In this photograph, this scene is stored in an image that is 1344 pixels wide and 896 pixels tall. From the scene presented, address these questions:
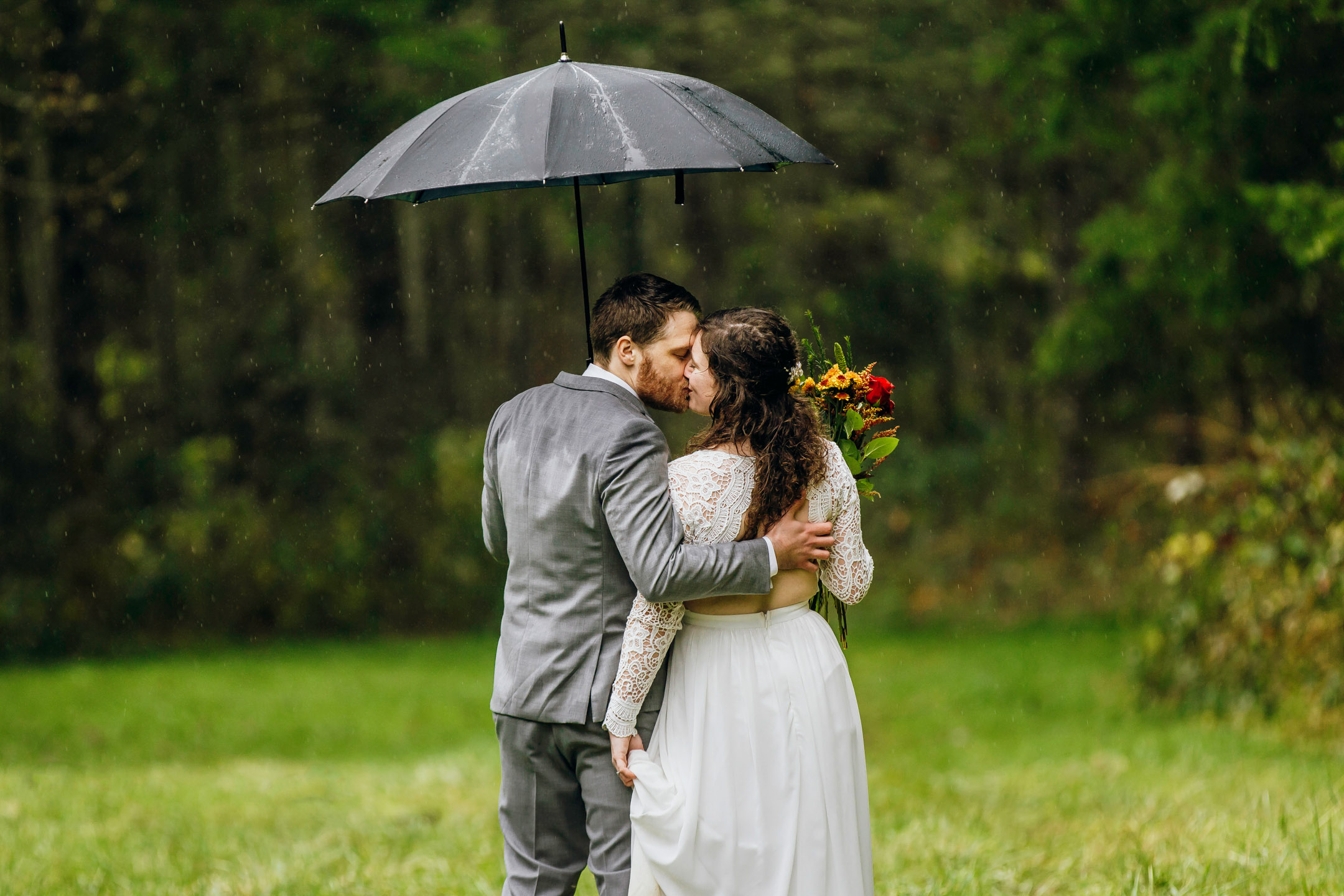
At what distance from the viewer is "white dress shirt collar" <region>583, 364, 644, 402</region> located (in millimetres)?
3125

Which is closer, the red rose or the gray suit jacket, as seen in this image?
the gray suit jacket

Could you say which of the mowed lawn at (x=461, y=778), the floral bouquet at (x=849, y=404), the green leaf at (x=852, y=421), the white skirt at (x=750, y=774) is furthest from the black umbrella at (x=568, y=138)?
the mowed lawn at (x=461, y=778)

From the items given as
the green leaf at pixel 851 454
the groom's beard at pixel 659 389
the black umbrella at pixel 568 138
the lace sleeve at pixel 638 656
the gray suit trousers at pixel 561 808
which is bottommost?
the gray suit trousers at pixel 561 808

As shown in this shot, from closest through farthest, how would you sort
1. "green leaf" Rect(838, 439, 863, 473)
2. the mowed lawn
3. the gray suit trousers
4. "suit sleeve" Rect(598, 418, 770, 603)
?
1. "suit sleeve" Rect(598, 418, 770, 603)
2. the gray suit trousers
3. "green leaf" Rect(838, 439, 863, 473)
4. the mowed lawn

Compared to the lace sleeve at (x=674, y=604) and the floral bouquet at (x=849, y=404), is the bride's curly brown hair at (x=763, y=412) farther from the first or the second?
the floral bouquet at (x=849, y=404)

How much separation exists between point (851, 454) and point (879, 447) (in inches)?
2.9

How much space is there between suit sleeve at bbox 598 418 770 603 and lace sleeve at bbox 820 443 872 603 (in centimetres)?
26

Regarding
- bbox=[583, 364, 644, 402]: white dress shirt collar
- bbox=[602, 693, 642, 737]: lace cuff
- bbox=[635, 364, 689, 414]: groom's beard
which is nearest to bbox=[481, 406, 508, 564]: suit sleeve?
bbox=[583, 364, 644, 402]: white dress shirt collar

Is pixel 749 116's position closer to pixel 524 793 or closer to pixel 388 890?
pixel 524 793

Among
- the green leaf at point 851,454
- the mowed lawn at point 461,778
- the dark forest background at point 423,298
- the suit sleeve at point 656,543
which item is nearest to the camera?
the suit sleeve at point 656,543

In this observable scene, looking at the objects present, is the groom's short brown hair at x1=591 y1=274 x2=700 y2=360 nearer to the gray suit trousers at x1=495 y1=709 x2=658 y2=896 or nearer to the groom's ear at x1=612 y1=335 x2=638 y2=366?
the groom's ear at x1=612 y1=335 x2=638 y2=366

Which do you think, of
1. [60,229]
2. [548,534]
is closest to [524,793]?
[548,534]

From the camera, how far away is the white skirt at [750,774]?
9.73 feet

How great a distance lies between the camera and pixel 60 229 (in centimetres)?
1236
